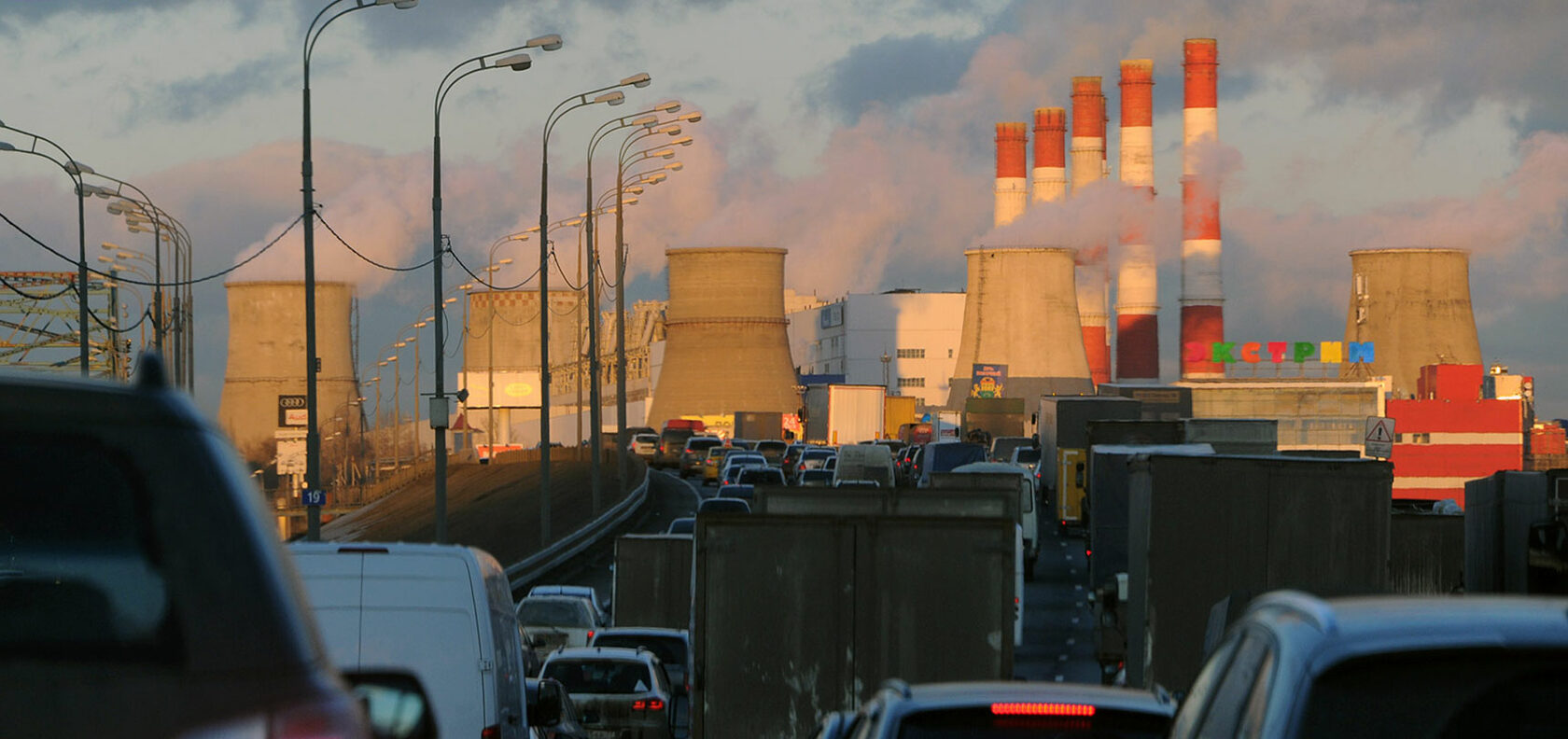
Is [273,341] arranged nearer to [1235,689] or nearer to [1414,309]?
[1414,309]

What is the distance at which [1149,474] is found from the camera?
15883 mm


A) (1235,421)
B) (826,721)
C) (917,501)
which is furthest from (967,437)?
(826,721)

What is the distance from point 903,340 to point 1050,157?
35.9 meters

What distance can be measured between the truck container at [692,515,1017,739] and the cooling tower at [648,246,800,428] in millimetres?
77799

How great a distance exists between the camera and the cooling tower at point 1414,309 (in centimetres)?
11606

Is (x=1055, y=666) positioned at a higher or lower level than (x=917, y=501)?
lower

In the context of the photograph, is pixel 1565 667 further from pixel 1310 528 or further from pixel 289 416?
pixel 289 416

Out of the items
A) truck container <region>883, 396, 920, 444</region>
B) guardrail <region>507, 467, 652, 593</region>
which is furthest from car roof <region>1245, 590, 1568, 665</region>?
truck container <region>883, 396, 920, 444</region>

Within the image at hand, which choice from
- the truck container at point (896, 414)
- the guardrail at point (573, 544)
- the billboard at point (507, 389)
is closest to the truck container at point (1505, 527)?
the guardrail at point (573, 544)

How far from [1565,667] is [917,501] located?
16.5 meters

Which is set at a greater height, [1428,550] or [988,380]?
[988,380]

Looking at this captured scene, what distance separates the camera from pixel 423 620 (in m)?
9.16

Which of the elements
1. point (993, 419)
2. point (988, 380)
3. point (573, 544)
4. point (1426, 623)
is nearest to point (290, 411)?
point (993, 419)

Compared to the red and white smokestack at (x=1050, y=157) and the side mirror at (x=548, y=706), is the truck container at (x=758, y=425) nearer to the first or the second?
the red and white smokestack at (x=1050, y=157)
